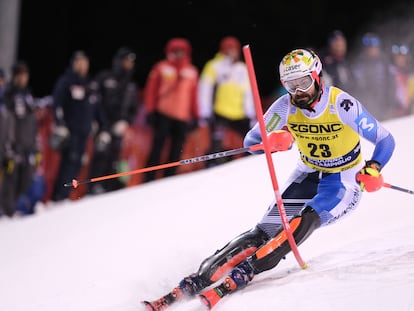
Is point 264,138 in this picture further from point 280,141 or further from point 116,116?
point 116,116

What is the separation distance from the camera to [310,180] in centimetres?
529

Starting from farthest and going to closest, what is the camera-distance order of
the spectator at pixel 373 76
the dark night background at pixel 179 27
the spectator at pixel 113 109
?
the dark night background at pixel 179 27, the spectator at pixel 373 76, the spectator at pixel 113 109

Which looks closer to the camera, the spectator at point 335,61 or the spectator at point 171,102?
Answer: the spectator at point 335,61

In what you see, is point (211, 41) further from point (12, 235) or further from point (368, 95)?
point (12, 235)

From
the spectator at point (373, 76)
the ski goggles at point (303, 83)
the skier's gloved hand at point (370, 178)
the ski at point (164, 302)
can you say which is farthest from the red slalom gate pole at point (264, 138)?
the spectator at point (373, 76)

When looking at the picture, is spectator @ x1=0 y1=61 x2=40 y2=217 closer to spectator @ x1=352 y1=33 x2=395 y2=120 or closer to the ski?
spectator @ x1=352 y1=33 x2=395 y2=120

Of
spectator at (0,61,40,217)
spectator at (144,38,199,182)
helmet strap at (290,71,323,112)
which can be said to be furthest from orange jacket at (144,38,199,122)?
helmet strap at (290,71,323,112)

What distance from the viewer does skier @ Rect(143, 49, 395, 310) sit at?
4820mm

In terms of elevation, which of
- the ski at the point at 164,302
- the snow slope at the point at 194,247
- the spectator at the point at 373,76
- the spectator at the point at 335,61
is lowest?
the snow slope at the point at 194,247

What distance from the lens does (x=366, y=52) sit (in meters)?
9.96

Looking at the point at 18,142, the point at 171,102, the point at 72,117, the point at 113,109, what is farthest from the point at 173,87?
the point at 18,142

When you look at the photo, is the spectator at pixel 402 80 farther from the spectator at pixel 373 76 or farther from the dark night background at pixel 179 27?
the dark night background at pixel 179 27

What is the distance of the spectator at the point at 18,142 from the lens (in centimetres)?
856

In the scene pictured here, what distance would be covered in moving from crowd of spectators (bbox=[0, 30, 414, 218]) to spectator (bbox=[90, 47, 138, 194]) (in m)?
0.01
